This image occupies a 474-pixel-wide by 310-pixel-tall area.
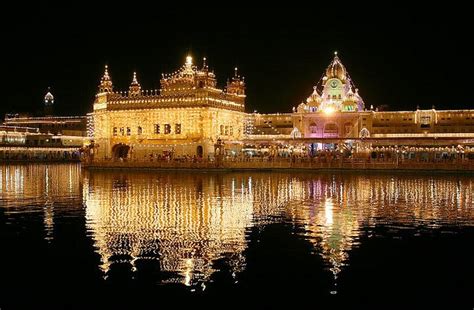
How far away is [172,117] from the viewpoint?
55.4m

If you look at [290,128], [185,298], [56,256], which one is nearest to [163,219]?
[56,256]

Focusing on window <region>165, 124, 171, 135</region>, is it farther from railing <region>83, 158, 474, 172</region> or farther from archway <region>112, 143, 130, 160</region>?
railing <region>83, 158, 474, 172</region>

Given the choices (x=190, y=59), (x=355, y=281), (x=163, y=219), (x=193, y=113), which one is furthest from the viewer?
(x=190, y=59)

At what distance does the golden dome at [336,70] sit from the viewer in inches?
Result: 2721

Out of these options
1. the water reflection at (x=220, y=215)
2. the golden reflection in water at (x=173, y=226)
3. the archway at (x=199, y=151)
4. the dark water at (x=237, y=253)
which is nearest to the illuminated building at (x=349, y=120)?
the archway at (x=199, y=151)

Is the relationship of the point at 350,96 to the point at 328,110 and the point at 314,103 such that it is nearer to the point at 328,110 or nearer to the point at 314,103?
the point at 328,110

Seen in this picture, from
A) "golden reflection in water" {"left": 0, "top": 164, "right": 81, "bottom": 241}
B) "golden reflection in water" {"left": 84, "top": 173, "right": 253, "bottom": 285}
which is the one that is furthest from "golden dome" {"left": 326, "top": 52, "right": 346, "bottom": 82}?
"golden reflection in water" {"left": 84, "top": 173, "right": 253, "bottom": 285}

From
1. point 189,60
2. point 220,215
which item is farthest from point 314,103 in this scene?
point 220,215

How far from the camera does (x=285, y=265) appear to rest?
493 inches

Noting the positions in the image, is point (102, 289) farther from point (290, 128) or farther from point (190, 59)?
point (290, 128)

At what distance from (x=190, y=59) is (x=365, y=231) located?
43.7 metres

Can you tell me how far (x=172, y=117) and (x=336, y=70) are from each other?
22.1m

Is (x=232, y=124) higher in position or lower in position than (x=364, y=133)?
higher

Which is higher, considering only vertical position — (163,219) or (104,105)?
(104,105)
